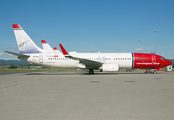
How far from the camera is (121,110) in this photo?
535 centimetres

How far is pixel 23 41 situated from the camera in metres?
25.8

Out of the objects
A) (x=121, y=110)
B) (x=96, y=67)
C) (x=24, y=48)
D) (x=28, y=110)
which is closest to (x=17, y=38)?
(x=24, y=48)

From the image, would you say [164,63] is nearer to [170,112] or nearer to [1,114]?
[170,112]

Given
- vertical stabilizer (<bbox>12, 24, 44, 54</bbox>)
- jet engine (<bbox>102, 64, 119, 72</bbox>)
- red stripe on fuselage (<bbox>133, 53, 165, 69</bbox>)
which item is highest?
vertical stabilizer (<bbox>12, 24, 44, 54</bbox>)

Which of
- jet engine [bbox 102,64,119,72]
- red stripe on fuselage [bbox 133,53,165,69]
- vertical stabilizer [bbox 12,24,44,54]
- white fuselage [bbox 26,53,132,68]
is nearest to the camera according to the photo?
jet engine [bbox 102,64,119,72]

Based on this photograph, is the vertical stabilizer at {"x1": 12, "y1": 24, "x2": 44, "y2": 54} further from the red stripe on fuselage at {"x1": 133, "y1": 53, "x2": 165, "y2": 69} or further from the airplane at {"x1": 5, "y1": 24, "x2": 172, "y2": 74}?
the red stripe on fuselage at {"x1": 133, "y1": 53, "x2": 165, "y2": 69}

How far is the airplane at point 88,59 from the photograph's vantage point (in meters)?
25.2

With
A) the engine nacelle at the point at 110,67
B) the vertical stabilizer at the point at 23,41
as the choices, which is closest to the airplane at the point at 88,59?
the vertical stabilizer at the point at 23,41

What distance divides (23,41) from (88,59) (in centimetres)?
1171

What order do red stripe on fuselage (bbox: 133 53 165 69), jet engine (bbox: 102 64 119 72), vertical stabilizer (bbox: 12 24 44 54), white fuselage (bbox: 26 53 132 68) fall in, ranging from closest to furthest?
jet engine (bbox: 102 64 119 72)
red stripe on fuselage (bbox: 133 53 165 69)
white fuselage (bbox: 26 53 132 68)
vertical stabilizer (bbox: 12 24 44 54)

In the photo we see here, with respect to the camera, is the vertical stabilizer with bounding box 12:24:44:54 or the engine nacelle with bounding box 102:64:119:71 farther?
the vertical stabilizer with bounding box 12:24:44:54

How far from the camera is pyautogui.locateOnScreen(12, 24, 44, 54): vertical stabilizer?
25.6 metres

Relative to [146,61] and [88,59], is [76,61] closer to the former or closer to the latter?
[88,59]

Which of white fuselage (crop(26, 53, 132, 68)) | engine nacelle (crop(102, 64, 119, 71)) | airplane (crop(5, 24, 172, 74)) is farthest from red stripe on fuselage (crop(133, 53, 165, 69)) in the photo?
engine nacelle (crop(102, 64, 119, 71))
